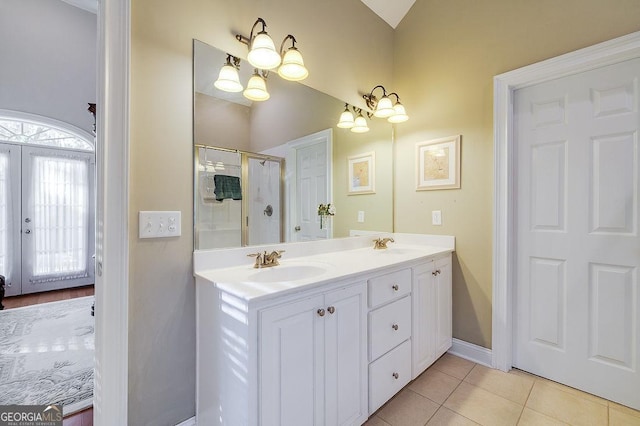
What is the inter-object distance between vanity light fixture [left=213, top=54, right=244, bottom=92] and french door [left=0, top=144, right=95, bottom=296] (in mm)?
4058

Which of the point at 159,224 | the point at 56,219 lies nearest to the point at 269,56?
the point at 159,224

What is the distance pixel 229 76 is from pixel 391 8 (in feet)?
5.74

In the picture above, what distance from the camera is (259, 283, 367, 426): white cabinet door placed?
1061mm

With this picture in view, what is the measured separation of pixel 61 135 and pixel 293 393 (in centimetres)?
504

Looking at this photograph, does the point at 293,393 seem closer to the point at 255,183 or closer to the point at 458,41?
the point at 255,183

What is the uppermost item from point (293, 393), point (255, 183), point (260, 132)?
point (260, 132)

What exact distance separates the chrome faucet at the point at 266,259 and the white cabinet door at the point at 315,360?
17.4 inches

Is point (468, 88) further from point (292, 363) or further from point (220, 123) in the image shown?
point (292, 363)

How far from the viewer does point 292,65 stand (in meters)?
1.57

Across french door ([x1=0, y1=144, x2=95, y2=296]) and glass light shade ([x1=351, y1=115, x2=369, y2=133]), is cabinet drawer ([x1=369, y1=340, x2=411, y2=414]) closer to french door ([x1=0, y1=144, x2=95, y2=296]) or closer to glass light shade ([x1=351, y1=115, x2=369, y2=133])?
glass light shade ([x1=351, y1=115, x2=369, y2=133])

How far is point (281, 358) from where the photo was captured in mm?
1087

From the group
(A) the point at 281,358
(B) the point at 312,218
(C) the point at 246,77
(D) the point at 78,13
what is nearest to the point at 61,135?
(D) the point at 78,13

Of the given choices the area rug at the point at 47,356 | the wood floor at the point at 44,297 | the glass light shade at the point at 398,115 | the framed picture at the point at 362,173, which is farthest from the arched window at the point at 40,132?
the glass light shade at the point at 398,115

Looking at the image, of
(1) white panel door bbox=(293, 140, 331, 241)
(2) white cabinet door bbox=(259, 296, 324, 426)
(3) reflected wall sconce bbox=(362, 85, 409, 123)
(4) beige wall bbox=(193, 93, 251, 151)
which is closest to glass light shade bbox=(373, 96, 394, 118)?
(3) reflected wall sconce bbox=(362, 85, 409, 123)
